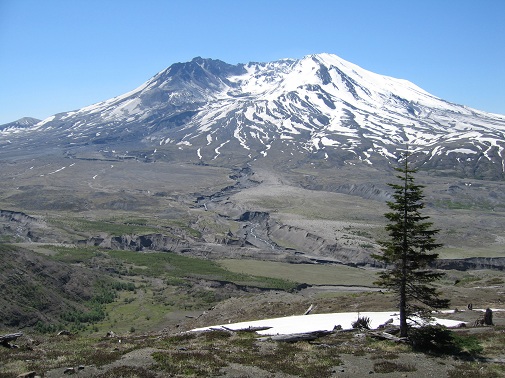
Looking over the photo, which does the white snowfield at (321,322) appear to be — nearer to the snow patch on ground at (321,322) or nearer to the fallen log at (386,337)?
the snow patch on ground at (321,322)

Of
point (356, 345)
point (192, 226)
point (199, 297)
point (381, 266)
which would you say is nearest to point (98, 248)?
point (192, 226)

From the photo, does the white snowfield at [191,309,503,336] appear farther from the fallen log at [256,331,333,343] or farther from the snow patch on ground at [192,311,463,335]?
the fallen log at [256,331,333,343]

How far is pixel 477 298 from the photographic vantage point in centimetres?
3369

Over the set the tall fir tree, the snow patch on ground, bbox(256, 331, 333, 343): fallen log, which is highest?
the tall fir tree

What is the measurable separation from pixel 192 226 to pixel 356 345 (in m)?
83.2

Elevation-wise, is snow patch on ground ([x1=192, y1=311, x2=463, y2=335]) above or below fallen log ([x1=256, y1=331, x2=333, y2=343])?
below

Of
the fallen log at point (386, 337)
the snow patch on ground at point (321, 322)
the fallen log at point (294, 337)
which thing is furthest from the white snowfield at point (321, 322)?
the fallen log at point (386, 337)

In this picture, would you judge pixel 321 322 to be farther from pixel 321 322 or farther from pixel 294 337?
pixel 294 337

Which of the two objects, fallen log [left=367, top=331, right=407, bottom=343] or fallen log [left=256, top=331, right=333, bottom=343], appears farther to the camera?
fallen log [left=256, top=331, right=333, bottom=343]

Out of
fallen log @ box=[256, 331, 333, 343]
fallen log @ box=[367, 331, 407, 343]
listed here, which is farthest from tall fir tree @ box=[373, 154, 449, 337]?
fallen log @ box=[256, 331, 333, 343]

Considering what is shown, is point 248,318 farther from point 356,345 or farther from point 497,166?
point 497,166

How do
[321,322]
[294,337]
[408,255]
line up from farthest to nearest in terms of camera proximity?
[321,322] < [294,337] < [408,255]

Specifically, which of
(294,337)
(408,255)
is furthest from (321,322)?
(408,255)

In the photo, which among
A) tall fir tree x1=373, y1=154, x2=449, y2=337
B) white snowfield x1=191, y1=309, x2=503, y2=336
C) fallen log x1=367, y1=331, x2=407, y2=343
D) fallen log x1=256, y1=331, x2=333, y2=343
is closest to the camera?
fallen log x1=367, y1=331, x2=407, y2=343
